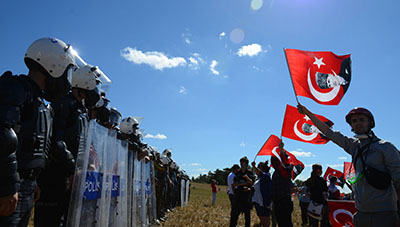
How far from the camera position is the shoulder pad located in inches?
83.3

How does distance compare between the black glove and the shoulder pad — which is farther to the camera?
the black glove

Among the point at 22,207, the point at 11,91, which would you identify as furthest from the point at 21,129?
the point at 22,207

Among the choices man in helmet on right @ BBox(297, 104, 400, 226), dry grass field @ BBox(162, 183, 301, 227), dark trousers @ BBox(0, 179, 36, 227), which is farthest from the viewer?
dry grass field @ BBox(162, 183, 301, 227)

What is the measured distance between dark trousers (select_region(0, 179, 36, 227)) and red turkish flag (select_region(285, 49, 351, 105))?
4.21m

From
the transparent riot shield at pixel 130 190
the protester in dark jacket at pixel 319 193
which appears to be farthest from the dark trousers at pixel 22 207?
Result: the protester in dark jacket at pixel 319 193

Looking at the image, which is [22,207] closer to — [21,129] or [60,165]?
[21,129]

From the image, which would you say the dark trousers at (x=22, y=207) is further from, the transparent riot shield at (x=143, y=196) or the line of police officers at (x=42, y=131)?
the transparent riot shield at (x=143, y=196)

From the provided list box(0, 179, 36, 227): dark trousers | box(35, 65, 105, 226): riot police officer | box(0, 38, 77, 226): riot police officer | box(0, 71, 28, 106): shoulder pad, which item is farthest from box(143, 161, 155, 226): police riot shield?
box(0, 71, 28, 106): shoulder pad

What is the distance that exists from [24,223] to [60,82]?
1.42 metres

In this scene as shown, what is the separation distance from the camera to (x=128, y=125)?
24.4ft

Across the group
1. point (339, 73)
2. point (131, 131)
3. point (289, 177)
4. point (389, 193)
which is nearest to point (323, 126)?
point (389, 193)

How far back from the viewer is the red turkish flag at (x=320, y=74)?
4.89 m

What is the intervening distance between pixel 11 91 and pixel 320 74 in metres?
4.84

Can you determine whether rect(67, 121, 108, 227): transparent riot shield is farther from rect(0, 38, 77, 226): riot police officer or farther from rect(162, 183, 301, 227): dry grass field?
rect(162, 183, 301, 227): dry grass field
